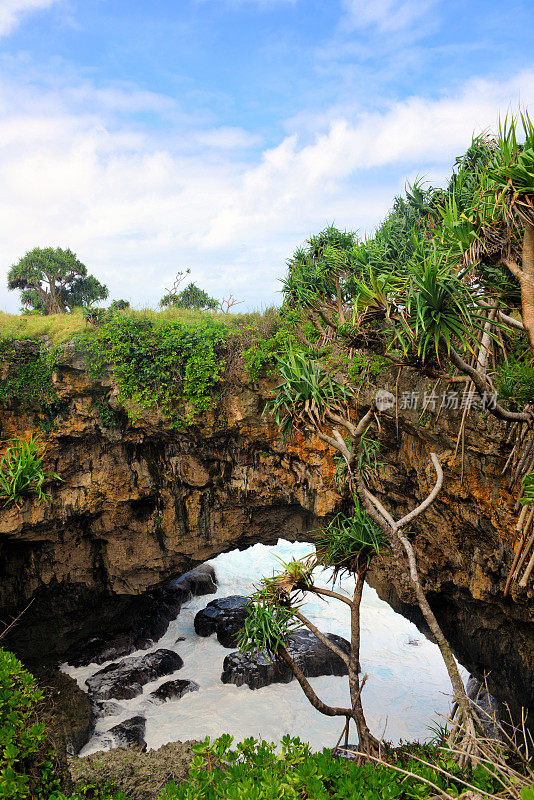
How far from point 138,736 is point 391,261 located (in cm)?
1028

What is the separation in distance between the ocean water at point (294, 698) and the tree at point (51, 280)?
1522 cm

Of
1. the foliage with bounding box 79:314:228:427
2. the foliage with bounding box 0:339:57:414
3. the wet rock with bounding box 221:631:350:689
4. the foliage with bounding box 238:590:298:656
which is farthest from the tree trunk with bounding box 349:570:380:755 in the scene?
the foliage with bounding box 0:339:57:414

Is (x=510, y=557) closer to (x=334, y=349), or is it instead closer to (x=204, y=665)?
(x=334, y=349)

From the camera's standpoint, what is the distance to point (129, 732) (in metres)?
8.92

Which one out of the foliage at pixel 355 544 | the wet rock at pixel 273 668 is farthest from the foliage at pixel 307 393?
the wet rock at pixel 273 668

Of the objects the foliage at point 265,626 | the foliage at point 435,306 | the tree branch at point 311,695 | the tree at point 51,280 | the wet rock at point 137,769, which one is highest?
the tree at point 51,280

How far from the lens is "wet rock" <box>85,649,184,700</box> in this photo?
10.2 m

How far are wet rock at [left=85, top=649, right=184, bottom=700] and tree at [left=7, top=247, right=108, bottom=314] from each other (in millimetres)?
14368

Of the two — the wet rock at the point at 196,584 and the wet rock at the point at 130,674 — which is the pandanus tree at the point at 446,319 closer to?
the wet rock at the point at 130,674

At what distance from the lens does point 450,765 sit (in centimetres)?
335

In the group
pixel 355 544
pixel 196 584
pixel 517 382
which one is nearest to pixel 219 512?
pixel 355 544

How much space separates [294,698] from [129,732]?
3645mm

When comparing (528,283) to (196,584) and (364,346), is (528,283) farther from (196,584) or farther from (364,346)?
(196,584)

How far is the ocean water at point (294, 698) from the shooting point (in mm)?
8969
